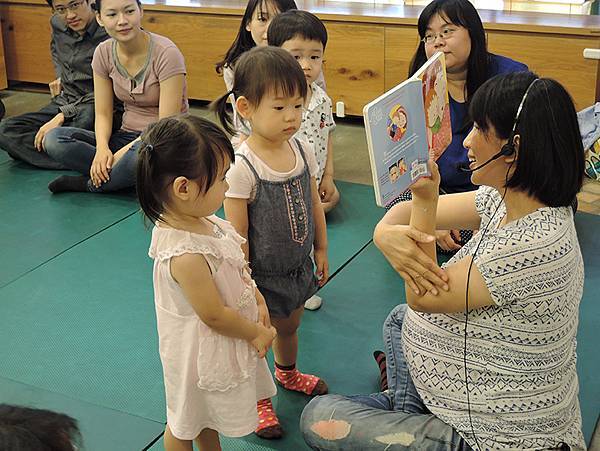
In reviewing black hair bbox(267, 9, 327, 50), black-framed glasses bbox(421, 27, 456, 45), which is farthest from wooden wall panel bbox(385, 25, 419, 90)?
black hair bbox(267, 9, 327, 50)

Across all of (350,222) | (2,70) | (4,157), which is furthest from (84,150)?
(2,70)

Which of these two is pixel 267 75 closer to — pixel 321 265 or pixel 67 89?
pixel 321 265

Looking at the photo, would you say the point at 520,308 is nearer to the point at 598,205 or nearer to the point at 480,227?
the point at 480,227

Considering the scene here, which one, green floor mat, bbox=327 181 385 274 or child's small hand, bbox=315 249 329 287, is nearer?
child's small hand, bbox=315 249 329 287

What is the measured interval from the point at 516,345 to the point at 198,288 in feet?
2.13

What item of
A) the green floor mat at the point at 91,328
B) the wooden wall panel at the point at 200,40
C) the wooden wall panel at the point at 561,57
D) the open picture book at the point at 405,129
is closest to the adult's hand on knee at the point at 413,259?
the open picture book at the point at 405,129

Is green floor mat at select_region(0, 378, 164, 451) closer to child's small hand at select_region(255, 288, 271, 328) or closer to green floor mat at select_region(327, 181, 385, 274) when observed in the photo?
child's small hand at select_region(255, 288, 271, 328)

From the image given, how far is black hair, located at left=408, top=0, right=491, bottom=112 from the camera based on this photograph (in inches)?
113

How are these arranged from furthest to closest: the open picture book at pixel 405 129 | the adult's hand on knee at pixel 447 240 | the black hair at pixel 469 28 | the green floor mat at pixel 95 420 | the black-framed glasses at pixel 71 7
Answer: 1. the black-framed glasses at pixel 71 7
2. the adult's hand on knee at pixel 447 240
3. the black hair at pixel 469 28
4. the green floor mat at pixel 95 420
5. the open picture book at pixel 405 129

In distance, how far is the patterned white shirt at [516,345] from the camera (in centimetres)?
161

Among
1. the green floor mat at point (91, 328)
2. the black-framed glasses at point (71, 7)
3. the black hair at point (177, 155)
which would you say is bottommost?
the green floor mat at point (91, 328)

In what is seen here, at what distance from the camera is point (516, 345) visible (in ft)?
5.46

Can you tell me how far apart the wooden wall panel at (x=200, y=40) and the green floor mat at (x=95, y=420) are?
2685 mm

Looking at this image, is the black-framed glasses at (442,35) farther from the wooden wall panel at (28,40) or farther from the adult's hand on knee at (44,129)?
the wooden wall panel at (28,40)
